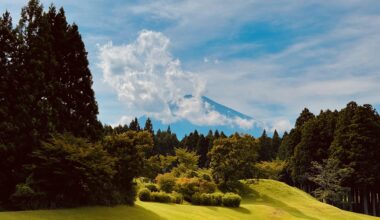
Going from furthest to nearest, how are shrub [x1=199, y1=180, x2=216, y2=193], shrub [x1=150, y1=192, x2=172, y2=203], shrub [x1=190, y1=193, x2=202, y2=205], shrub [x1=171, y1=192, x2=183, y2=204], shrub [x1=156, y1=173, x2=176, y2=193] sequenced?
shrub [x1=199, y1=180, x2=216, y2=193]
shrub [x1=156, y1=173, x2=176, y2=193]
shrub [x1=190, y1=193, x2=202, y2=205]
shrub [x1=171, y1=192, x2=183, y2=204]
shrub [x1=150, y1=192, x2=172, y2=203]

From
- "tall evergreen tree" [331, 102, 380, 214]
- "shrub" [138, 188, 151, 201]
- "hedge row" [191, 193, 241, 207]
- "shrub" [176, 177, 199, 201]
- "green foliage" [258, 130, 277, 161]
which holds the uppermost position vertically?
"green foliage" [258, 130, 277, 161]

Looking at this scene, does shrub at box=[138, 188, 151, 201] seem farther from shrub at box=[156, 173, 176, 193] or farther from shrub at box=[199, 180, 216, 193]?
shrub at box=[199, 180, 216, 193]

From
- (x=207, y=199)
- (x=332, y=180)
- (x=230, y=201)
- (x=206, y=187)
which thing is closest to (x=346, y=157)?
(x=332, y=180)

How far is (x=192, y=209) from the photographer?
1422 inches

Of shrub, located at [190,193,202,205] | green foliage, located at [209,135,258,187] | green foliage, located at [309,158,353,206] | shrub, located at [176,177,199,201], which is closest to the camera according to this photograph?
shrub, located at [190,193,202,205]

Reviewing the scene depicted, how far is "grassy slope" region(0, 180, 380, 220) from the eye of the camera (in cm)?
2320

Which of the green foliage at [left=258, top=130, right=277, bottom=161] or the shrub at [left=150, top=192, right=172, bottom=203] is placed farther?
the green foliage at [left=258, top=130, right=277, bottom=161]

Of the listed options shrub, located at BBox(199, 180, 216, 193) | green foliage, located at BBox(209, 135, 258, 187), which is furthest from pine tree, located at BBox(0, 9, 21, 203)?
green foliage, located at BBox(209, 135, 258, 187)

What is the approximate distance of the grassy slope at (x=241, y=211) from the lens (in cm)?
2320

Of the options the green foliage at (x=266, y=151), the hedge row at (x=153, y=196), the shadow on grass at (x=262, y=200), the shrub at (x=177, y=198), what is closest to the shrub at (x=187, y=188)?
the shrub at (x=177, y=198)

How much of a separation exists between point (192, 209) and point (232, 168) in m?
19.4

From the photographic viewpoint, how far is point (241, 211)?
1590 inches

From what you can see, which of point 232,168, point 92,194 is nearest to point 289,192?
point 232,168

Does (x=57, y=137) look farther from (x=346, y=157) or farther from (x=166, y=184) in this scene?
(x=346, y=157)
